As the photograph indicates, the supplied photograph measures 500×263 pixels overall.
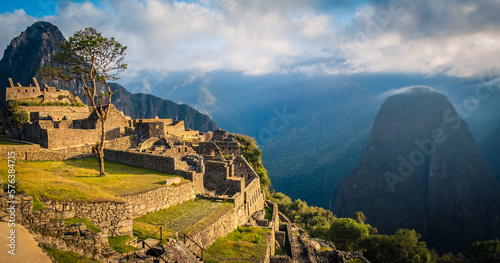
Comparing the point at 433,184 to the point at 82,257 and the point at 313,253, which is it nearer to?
the point at 313,253

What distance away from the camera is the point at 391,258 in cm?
4341

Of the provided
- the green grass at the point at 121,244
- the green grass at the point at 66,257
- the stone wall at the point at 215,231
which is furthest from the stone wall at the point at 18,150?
the green grass at the point at 66,257

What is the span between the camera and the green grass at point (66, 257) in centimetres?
852

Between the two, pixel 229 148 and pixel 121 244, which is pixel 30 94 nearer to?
pixel 229 148

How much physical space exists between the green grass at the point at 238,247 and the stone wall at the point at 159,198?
384 cm

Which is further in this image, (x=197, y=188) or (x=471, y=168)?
(x=471, y=168)

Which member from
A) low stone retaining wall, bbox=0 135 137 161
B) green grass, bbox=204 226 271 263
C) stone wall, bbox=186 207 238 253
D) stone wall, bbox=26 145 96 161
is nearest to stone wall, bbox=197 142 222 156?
low stone retaining wall, bbox=0 135 137 161

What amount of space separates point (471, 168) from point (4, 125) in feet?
679

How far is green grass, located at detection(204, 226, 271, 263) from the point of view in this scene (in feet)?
53.0

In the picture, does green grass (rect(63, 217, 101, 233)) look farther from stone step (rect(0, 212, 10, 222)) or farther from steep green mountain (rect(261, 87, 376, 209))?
steep green mountain (rect(261, 87, 376, 209))

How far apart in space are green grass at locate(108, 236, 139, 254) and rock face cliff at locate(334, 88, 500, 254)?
13493cm

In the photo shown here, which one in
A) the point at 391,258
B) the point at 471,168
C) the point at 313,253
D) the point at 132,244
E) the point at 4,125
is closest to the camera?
the point at 132,244

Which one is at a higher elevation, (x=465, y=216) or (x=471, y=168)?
(x=471, y=168)

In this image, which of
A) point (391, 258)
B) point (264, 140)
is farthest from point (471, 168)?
point (391, 258)
